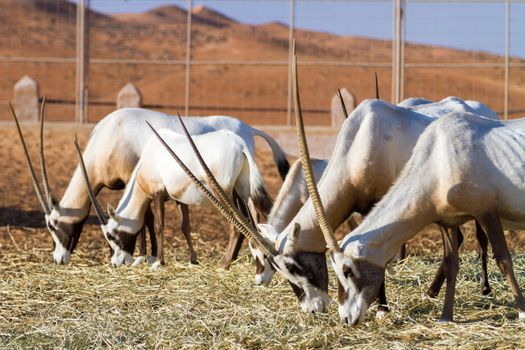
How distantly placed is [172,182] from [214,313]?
3180 millimetres

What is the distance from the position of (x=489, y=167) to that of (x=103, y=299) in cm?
327

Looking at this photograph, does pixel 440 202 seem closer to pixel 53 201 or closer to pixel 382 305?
pixel 382 305

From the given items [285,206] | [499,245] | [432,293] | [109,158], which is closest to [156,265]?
[109,158]

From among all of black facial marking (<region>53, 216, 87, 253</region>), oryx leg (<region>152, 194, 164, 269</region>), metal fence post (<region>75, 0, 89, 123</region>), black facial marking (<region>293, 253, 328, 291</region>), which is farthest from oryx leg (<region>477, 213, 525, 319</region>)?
metal fence post (<region>75, 0, 89, 123</region>)

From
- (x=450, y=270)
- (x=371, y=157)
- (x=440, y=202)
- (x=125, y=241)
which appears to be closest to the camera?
(x=440, y=202)

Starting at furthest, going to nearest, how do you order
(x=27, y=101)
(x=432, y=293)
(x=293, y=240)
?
1. (x=27, y=101)
2. (x=432, y=293)
3. (x=293, y=240)

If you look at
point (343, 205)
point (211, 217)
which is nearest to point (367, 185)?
point (343, 205)

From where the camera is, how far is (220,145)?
10125mm

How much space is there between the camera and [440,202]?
22.1 ft

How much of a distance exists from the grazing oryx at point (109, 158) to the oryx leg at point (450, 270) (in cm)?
417

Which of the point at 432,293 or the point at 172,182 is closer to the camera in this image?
the point at 432,293

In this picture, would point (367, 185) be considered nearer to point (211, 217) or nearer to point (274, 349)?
point (274, 349)

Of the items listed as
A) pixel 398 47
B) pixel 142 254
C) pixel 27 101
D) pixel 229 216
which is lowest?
pixel 142 254

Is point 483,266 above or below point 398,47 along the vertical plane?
below
